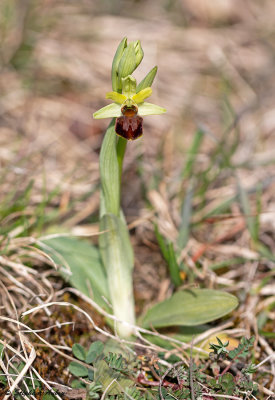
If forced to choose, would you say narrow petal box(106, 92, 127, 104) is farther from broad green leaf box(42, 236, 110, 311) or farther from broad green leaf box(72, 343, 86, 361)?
broad green leaf box(72, 343, 86, 361)

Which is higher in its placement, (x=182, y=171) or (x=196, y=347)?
(x=182, y=171)

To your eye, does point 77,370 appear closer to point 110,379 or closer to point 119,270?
point 110,379

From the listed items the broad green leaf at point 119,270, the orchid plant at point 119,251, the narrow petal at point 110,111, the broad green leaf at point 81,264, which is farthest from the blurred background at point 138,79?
the narrow petal at point 110,111

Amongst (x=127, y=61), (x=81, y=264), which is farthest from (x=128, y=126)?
(x=81, y=264)

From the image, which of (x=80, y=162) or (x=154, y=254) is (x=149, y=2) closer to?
(x=80, y=162)

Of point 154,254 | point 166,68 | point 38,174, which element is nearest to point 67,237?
point 154,254

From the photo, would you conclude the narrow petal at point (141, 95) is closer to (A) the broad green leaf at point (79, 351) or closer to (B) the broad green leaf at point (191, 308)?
(B) the broad green leaf at point (191, 308)
